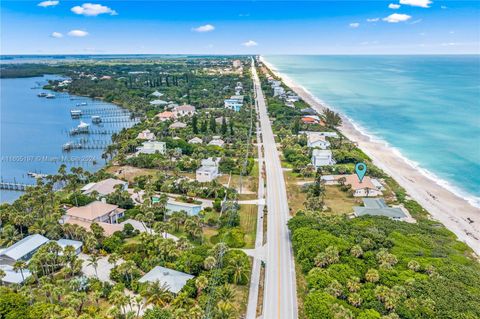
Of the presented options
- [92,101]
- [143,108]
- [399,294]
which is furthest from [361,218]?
[92,101]

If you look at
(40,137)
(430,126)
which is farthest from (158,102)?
(430,126)

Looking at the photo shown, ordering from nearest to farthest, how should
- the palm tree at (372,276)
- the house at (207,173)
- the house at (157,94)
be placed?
the palm tree at (372,276), the house at (207,173), the house at (157,94)

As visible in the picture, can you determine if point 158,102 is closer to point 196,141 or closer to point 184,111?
point 184,111

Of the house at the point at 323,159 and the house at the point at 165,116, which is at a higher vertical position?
the house at the point at 165,116

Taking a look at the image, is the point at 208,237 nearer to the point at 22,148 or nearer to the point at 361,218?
the point at 361,218

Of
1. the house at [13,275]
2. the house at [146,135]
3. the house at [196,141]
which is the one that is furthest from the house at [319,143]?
the house at [13,275]

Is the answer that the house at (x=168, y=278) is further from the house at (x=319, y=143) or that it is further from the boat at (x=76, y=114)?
the boat at (x=76, y=114)

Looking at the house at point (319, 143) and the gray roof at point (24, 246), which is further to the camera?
the house at point (319, 143)
